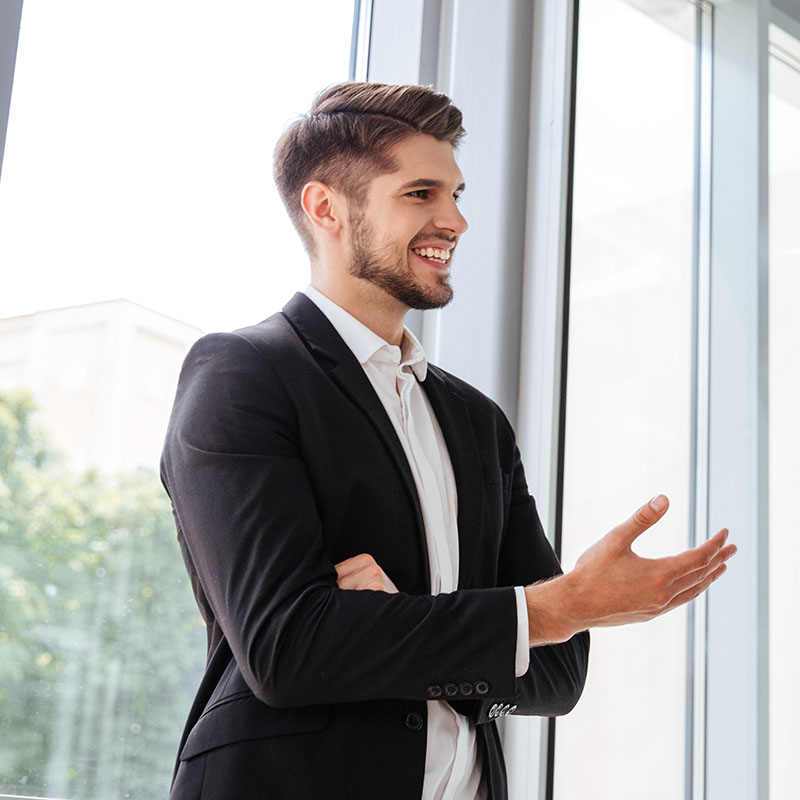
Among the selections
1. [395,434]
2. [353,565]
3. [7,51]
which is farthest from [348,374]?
[7,51]

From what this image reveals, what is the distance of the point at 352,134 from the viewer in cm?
190

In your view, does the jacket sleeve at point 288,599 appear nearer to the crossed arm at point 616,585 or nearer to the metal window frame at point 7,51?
the crossed arm at point 616,585

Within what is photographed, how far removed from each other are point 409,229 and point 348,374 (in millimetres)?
300

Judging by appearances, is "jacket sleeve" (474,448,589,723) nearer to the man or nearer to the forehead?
the man

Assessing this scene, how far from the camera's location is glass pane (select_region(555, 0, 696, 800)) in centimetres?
229

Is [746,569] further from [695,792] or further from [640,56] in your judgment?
[640,56]

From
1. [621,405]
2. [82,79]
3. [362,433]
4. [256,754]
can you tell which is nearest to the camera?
[256,754]

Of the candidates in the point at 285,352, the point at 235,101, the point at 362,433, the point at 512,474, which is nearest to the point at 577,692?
→ the point at 512,474

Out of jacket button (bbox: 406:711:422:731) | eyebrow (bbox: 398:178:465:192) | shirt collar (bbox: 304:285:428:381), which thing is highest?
eyebrow (bbox: 398:178:465:192)

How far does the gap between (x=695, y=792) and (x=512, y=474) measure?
803mm

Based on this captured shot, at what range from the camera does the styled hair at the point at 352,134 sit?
1.88 m

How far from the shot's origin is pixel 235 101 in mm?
2311
